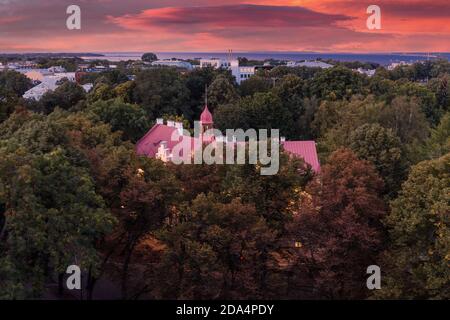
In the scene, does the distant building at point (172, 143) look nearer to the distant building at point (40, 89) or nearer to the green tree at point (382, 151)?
the green tree at point (382, 151)

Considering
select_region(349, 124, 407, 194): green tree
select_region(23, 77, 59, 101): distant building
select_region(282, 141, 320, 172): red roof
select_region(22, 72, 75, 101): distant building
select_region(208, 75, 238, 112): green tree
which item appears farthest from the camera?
select_region(22, 72, 75, 101): distant building

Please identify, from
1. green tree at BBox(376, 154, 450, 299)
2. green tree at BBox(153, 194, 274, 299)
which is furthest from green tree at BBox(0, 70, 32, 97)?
green tree at BBox(376, 154, 450, 299)

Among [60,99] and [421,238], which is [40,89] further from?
[421,238]

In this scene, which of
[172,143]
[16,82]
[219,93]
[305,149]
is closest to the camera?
[305,149]

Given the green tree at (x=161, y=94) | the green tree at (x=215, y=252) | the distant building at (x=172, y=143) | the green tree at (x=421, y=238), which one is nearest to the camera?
the green tree at (x=421, y=238)

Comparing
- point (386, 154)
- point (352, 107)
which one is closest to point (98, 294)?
point (386, 154)

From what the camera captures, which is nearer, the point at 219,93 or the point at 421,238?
the point at 421,238

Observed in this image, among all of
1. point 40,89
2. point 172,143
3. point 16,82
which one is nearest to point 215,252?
point 172,143

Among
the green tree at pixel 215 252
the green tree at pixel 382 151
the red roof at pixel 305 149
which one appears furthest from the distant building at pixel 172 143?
the green tree at pixel 215 252

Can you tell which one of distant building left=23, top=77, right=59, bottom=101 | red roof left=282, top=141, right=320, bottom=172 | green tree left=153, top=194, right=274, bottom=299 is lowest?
green tree left=153, top=194, right=274, bottom=299

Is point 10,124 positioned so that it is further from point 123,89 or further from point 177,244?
point 123,89

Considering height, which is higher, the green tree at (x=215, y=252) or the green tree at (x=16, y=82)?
the green tree at (x=16, y=82)

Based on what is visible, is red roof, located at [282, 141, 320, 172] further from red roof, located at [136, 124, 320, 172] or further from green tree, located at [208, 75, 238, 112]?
green tree, located at [208, 75, 238, 112]
